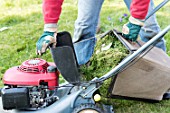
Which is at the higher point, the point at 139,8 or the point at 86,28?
the point at 139,8

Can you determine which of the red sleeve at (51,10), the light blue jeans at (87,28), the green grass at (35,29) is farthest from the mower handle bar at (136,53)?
the light blue jeans at (87,28)

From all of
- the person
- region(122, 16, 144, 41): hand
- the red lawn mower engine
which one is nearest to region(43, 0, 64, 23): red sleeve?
the person

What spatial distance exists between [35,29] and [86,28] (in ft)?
3.88

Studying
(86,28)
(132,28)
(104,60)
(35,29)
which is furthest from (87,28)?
(35,29)

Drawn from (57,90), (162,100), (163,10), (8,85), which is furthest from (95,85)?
(163,10)

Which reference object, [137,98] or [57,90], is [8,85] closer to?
[57,90]

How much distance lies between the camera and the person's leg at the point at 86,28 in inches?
83.6

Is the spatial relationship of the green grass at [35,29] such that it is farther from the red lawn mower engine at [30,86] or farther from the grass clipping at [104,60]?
the red lawn mower engine at [30,86]

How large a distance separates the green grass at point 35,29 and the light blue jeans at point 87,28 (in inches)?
6.7

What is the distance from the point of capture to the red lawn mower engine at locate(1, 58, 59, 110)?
171 centimetres

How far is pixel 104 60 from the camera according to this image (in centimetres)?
202

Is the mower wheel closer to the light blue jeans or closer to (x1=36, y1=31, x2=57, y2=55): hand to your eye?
(x1=36, y1=31, x2=57, y2=55): hand

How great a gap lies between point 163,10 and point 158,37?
2.05 metres

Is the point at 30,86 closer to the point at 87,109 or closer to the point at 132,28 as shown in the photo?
the point at 87,109
